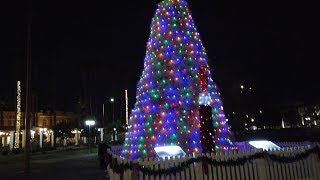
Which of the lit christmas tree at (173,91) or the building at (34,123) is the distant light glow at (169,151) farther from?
the building at (34,123)

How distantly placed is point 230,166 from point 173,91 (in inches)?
245

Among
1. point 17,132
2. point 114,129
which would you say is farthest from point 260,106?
point 17,132

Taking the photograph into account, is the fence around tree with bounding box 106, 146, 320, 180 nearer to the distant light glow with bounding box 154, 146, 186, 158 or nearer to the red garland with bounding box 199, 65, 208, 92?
the distant light glow with bounding box 154, 146, 186, 158

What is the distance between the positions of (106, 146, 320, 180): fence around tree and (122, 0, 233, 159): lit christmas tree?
4.36 metres

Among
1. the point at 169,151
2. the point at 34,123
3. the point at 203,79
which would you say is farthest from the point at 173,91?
the point at 34,123

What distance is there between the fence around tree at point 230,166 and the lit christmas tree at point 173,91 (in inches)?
172

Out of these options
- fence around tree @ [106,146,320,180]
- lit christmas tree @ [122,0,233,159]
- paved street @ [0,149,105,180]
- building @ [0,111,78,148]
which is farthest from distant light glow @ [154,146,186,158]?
building @ [0,111,78,148]

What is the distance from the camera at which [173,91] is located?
1628 cm

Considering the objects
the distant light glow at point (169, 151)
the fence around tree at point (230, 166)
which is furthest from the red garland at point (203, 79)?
the fence around tree at point (230, 166)

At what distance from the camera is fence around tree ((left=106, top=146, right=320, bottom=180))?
9.88 m

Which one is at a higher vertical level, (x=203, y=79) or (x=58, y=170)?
(x=203, y=79)

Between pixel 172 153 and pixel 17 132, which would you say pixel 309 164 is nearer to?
pixel 172 153

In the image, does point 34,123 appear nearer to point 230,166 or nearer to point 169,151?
point 169,151

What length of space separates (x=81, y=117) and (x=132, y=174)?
5719cm
